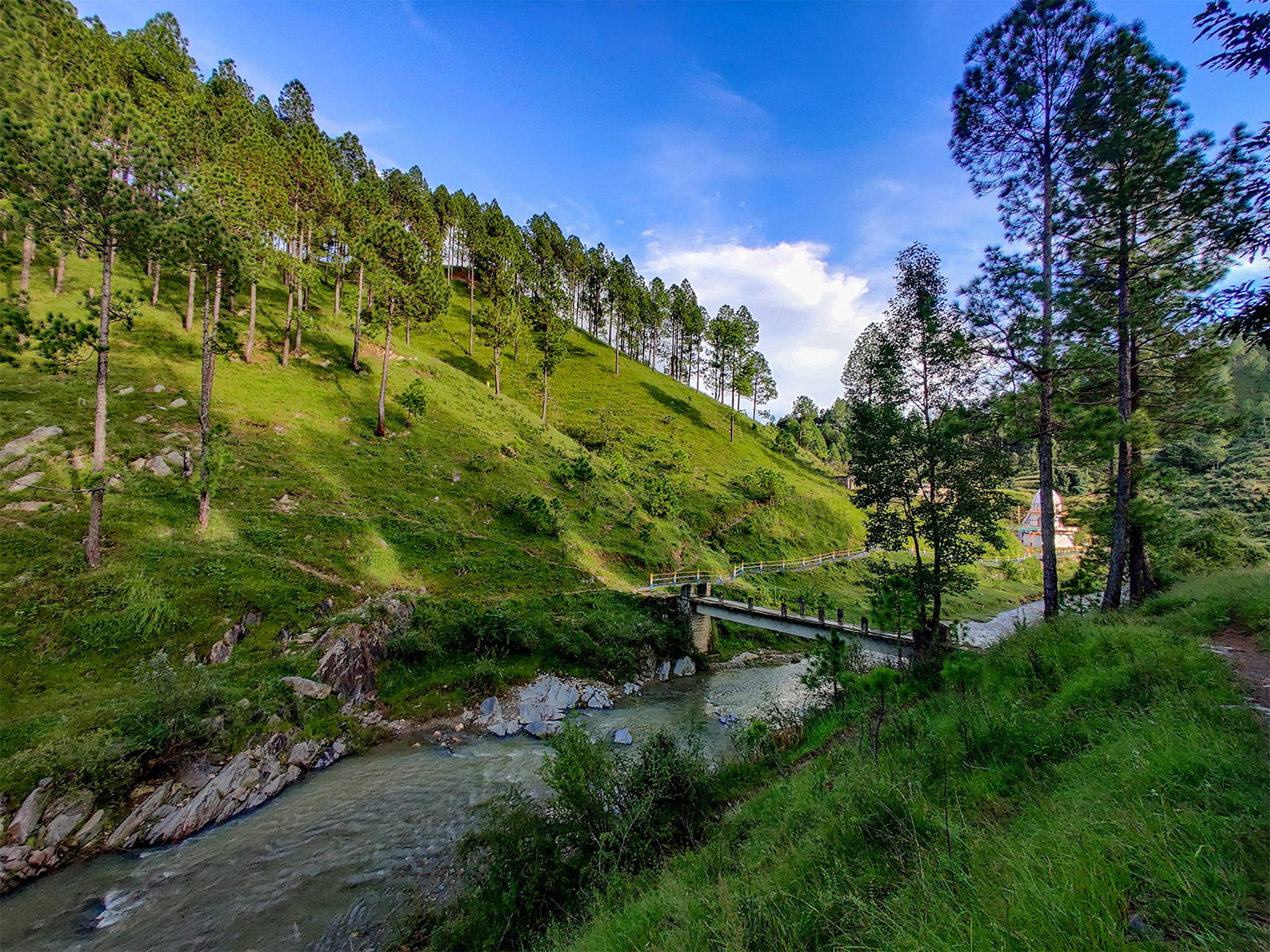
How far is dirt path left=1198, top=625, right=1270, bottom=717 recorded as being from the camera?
6844 mm

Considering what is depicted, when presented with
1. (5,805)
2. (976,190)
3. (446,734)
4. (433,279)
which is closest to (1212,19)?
(976,190)

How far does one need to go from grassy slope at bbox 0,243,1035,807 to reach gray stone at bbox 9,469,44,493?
40cm

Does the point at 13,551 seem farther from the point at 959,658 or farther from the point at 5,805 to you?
the point at 959,658

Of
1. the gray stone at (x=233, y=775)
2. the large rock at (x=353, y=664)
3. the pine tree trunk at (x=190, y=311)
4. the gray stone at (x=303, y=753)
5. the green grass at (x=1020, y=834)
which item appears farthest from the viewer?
the pine tree trunk at (x=190, y=311)

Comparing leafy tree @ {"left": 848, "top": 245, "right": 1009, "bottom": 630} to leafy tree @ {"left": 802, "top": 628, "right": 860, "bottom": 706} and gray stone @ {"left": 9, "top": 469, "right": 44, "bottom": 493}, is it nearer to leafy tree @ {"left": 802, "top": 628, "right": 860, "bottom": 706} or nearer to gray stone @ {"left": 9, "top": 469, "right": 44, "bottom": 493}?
leafy tree @ {"left": 802, "top": 628, "right": 860, "bottom": 706}

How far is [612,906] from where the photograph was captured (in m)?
6.96

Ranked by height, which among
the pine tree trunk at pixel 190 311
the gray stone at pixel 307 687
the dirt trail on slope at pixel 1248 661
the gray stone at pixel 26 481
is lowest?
the gray stone at pixel 307 687

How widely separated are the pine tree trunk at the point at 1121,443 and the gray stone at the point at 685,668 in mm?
16975

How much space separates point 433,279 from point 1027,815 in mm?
41533

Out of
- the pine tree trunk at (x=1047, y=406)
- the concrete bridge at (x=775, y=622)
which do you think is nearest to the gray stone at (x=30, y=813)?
the concrete bridge at (x=775, y=622)

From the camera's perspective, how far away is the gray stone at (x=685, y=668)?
2448cm

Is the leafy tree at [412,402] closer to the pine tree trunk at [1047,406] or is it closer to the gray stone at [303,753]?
the gray stone at [303,753]

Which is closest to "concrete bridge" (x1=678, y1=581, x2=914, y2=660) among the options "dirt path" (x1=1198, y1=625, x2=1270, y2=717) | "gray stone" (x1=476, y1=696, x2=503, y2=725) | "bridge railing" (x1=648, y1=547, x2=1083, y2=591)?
"bridge railing" (x1=648, y1=547, x2=1083, y2=591)

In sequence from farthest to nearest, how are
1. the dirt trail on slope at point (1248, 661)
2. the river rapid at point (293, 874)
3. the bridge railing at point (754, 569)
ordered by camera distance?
the bridge railing at point (754, 569) < the river rapid at point (293, 874) < the dirt trail on slope at point (1248, 661)
